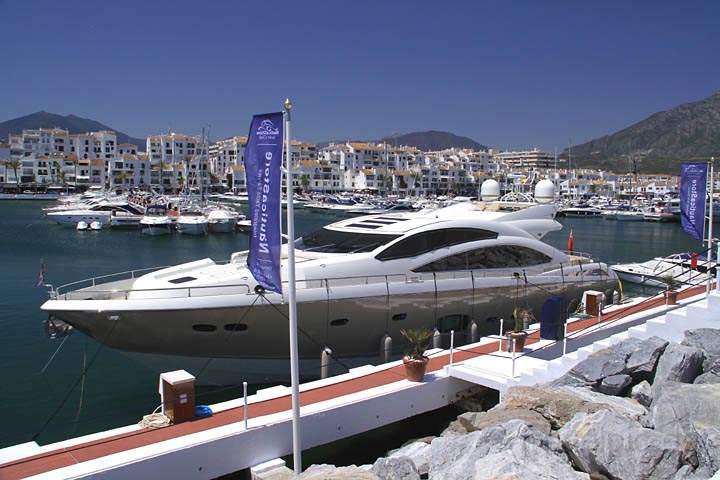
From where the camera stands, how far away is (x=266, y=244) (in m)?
8.12

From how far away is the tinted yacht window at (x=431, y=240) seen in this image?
1491 centimetres

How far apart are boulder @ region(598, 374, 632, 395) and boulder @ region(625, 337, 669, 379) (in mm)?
232

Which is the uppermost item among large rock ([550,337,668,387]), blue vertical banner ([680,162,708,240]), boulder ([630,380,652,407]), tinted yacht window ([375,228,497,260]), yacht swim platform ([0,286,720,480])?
blue vertical banner ([680,162,708,240])

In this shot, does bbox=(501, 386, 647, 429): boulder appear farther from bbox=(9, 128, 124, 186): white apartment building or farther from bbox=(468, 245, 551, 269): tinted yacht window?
bbox=(9, 128, 124, 186): white apartment building

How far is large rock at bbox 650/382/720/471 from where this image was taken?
268 inches

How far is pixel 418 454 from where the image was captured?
29.9 feet

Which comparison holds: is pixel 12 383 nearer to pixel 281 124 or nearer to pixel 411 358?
pixel 411 358

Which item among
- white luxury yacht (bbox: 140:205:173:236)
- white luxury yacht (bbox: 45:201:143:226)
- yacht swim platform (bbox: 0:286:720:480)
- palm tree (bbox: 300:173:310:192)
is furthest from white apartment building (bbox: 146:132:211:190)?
yacht swim platform (bbox: 0:286:720:480)

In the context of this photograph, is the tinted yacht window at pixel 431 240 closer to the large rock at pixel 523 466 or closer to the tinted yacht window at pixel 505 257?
the tinted yacht window at pixel 505 257

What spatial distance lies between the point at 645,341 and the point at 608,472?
473cm

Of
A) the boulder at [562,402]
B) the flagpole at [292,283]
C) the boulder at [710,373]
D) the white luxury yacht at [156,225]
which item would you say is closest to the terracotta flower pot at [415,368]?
the boulder at [562,402]

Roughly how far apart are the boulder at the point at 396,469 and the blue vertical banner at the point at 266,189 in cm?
255

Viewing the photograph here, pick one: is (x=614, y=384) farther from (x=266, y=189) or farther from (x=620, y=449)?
(x=266, y=189)

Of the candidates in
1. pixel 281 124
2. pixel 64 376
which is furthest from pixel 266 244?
pixel 64 376
